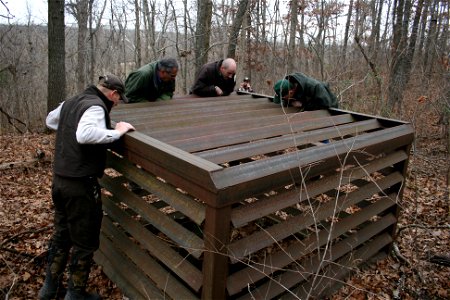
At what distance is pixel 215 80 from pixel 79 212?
331cm

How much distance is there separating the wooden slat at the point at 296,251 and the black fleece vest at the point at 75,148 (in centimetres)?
145

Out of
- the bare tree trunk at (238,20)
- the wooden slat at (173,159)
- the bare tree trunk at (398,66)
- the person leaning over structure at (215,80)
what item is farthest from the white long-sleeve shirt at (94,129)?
the bare tree trunk at (238,20)

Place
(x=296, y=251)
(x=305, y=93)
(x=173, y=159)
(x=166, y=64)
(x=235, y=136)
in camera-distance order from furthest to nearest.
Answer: (x=166, y=64) → (x=305, y=93) → (x=235, y=136) → (x=296, y=251) → (x=173, y=159)

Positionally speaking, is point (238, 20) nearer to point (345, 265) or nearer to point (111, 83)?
point (111, 83)

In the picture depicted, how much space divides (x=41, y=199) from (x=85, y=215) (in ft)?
9.64

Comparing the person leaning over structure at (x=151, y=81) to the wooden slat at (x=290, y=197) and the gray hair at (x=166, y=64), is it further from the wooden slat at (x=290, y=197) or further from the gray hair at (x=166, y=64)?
the wooden slat at (x=290, y=197)

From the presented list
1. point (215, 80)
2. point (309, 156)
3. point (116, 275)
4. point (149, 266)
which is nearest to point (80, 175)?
point (149, 266)

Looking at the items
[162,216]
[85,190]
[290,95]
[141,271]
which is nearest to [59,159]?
[85,190]

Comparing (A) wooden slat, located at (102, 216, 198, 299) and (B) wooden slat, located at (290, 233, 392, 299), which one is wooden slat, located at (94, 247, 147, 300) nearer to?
(A) wooden slat, located at (102, 216, 198, 299)

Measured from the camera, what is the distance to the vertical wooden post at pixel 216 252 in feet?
7.55

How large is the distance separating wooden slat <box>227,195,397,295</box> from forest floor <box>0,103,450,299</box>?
391 mm

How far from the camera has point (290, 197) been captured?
2.84 m

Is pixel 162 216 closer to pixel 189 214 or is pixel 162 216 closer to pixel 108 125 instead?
pixel 189 214

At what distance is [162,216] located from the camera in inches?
110
